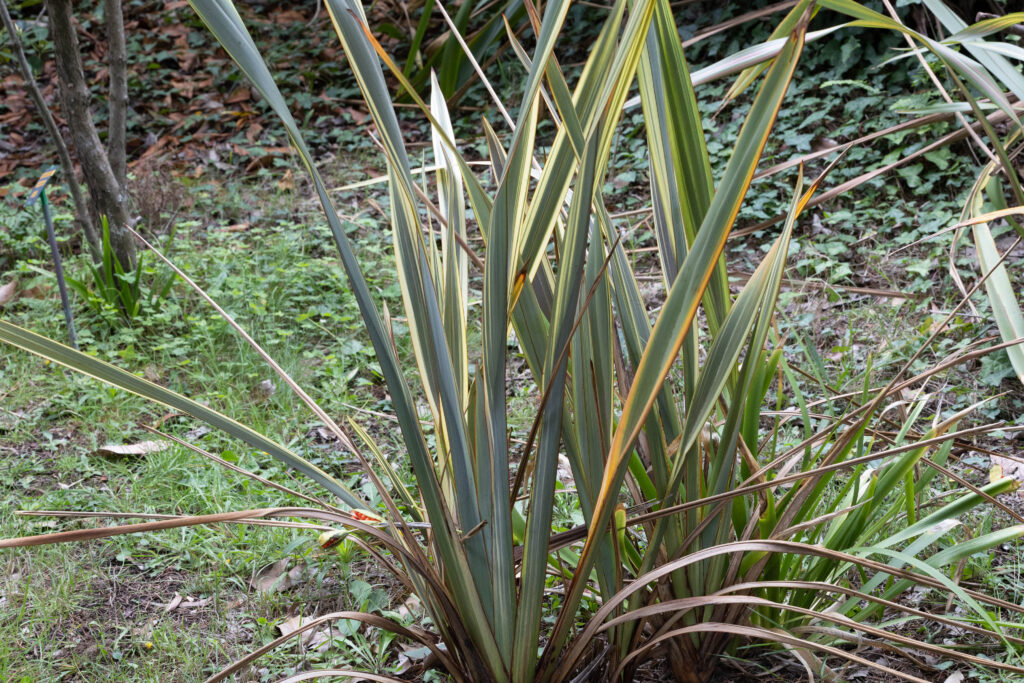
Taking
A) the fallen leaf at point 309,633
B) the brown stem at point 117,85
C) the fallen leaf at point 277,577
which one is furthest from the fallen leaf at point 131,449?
the brown stem at point 117,85

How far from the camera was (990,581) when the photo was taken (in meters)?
1.37

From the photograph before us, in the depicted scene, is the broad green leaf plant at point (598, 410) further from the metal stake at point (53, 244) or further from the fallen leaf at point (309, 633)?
the metal stake at point (53, 244)

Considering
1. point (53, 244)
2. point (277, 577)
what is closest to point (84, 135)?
point (53, 244)

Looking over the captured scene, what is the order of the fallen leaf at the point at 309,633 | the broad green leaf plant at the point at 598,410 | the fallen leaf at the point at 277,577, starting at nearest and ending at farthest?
1. the broad green leaf plant at the point at 598,410
2. the fallen leaf at the point at 309,633
3. the fallen leaf at the point at 277,577

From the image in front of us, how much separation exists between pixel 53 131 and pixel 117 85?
43 centimetres

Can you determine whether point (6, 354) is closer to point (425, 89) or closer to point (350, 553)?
point (350, 553)

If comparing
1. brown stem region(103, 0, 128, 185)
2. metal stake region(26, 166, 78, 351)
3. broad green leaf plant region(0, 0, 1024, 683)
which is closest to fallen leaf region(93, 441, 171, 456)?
metal stake region(26, 166, 78, 351)

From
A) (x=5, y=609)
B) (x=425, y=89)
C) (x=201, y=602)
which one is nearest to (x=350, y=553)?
(x=201, y=602)

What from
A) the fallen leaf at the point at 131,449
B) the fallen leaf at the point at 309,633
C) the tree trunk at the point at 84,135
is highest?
the tree trunk at the point at 84,135

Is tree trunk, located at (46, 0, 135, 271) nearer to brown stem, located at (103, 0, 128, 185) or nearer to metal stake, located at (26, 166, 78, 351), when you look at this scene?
brown stem, located at (103, 0, 128, 185)

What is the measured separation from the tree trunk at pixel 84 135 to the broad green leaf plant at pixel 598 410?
2.34 m

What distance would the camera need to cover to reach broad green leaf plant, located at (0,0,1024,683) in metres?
0.82

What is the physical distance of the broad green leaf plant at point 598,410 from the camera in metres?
0.82

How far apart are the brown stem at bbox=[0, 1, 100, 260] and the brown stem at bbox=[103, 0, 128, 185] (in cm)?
20
